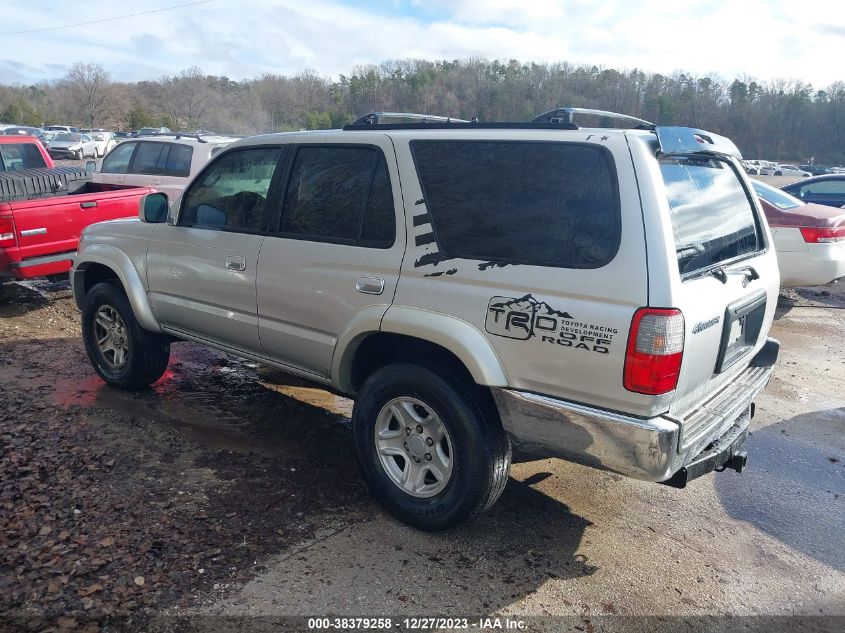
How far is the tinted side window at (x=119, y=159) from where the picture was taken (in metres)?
10.6

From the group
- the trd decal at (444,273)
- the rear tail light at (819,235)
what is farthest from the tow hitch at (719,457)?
the rear tail light at (819,235)

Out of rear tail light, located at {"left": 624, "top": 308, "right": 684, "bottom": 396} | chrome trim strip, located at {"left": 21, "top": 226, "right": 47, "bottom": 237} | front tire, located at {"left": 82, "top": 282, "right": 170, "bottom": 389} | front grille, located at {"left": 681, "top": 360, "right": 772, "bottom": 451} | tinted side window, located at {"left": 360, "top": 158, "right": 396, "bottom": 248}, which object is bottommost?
front tire, located at {"left": 82, "top": 282, "right": 170, "bottom": 389}

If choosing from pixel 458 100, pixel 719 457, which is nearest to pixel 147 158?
pixel 719 457

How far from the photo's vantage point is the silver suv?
276 cm

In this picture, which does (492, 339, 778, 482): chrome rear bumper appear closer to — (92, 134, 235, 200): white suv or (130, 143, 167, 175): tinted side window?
(92, 134, 235, 200): white suv

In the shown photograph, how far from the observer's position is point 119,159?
10.8 m

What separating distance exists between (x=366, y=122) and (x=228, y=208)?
1.04 m

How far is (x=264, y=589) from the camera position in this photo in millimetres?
2883

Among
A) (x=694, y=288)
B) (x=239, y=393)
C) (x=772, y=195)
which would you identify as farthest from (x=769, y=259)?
(x=772, y=195)

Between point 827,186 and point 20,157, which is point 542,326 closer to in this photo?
point 20,157

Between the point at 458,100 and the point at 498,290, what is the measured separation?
31758 millimetres

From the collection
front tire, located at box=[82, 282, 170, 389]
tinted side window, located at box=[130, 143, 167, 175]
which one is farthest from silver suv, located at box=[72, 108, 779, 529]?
tinted side window, located at box=[130, 143, 167, 175]

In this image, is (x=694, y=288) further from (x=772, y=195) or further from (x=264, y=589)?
(x=772, y=195)

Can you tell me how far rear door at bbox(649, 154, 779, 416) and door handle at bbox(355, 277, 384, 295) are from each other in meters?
1.35
